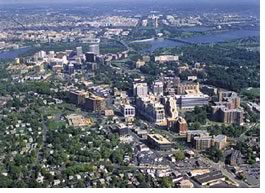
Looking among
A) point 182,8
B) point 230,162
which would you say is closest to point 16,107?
point 230,162

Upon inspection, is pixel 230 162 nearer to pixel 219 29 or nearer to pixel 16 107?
pixel 16 107

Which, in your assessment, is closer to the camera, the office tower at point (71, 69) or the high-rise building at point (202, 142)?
the high-rise building at point (202, 142)

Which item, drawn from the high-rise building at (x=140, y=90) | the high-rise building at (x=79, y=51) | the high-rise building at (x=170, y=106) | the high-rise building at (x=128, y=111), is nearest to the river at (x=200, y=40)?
the high-rise building at (x=79, y=51)

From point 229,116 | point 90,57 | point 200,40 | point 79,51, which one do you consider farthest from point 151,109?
point 200,40

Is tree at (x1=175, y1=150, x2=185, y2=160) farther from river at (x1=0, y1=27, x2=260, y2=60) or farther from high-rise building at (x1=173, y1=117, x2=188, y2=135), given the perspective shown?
river at (x1=0, y1=27, x2=260, y2=60)

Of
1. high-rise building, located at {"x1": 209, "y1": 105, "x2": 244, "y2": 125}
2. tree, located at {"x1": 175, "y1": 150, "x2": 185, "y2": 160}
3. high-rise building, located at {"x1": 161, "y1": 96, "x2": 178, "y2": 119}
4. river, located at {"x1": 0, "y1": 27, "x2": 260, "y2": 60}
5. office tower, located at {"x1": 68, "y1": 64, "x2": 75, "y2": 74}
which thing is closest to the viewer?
tree, located at {"x1": 175, "y1": 150, "x2": 185, "y2": 160}

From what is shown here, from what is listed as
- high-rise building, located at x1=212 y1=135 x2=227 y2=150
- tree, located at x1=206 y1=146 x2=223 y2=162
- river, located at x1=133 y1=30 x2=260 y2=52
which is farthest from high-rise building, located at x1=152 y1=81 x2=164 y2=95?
river, located at x1=133 y1=30 x2=260 y2=52

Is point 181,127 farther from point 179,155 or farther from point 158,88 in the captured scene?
point 158,88

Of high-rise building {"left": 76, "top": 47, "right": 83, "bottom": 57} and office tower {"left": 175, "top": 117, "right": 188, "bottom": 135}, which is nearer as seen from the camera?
office tower {"left": 175, "top": 117, "right": 188, "bottom": 135}

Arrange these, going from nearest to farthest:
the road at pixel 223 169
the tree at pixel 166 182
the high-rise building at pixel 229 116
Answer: the tree at pixel 166 182, the road at pixel 223 169, the high-rise building at pixel 229 116

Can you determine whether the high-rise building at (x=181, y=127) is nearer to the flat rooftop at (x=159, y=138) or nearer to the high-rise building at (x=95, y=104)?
the flat rooftop at (x=159, y=138)

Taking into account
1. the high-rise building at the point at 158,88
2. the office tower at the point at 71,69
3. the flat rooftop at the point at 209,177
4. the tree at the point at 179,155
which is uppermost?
the flat rooftop at the point at 209,177
